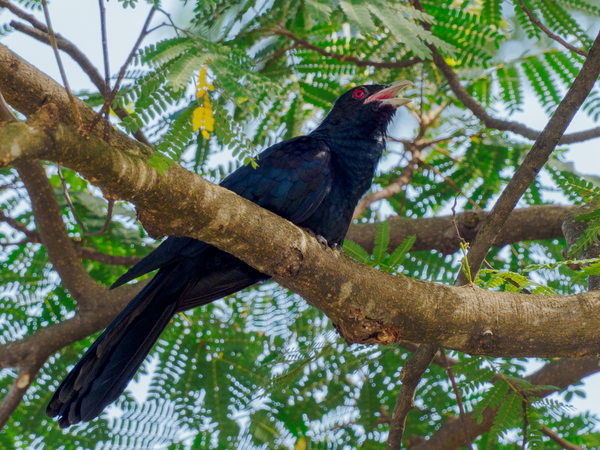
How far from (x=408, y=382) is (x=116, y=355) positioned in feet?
5.68

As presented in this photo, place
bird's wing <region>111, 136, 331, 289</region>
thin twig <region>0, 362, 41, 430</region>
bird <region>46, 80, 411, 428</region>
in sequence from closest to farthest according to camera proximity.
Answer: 1. bird <region>46, 80, 411, 428</region>
2. bird's wing <region>111, 136, 331, 289</region>
3. thin twig <region>0, 362, 41, 430</region>

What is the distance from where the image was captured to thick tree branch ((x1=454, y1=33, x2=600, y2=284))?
2723 mm

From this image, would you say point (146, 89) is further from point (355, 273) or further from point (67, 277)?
point (67, 277)

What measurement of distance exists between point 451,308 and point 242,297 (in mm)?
2665

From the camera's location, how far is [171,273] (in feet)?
10.6

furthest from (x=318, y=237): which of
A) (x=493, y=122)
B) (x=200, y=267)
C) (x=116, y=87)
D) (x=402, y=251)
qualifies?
(x=493, y=122)

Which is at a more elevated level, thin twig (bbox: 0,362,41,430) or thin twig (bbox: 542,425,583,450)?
thin twig (bbox: 542,425,583,450)

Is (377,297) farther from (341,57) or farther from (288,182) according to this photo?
(341,57)

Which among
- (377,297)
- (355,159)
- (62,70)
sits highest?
(355,159)

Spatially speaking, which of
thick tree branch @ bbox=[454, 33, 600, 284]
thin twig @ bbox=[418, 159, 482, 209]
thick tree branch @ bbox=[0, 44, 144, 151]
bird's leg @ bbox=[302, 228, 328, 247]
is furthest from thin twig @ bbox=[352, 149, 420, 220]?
thick tree branch @ bbox=[0, 44, 144, 151]

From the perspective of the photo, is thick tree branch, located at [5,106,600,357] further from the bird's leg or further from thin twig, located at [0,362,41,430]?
thin twig, located at [0,362,41,430]

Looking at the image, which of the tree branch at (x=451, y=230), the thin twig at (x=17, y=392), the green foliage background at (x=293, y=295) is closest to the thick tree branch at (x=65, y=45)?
the green foliage background at (x=293, y=295)

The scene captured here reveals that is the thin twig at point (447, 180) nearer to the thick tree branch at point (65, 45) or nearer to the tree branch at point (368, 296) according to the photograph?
the tree branch at point (368, 296)

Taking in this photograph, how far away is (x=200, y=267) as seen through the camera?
325 cm
